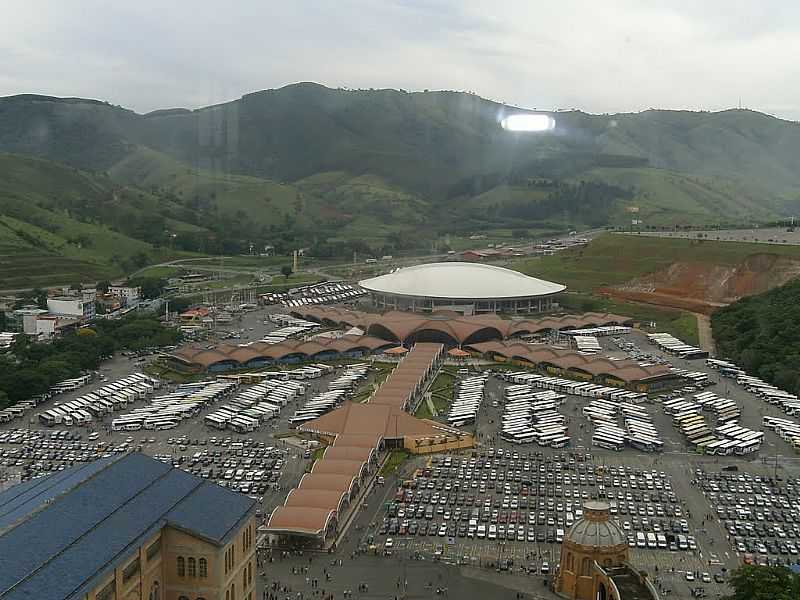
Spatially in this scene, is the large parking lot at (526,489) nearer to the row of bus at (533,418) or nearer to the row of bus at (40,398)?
the row of bus at (533,418)

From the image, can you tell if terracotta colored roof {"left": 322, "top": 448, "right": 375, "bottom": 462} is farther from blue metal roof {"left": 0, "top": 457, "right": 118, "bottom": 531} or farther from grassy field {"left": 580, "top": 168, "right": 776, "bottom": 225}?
grassy field {"left": 580, "top": 168, "right": 776, "bottom": 225}

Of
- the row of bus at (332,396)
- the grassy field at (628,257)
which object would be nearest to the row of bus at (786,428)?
the row of bus at (332,396)

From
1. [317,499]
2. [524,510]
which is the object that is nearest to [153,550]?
[317,499]

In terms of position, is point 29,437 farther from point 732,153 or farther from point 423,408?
point 732,153

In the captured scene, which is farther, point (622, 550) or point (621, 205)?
point (621, 205)

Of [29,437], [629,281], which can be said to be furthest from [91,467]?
[629,281]
